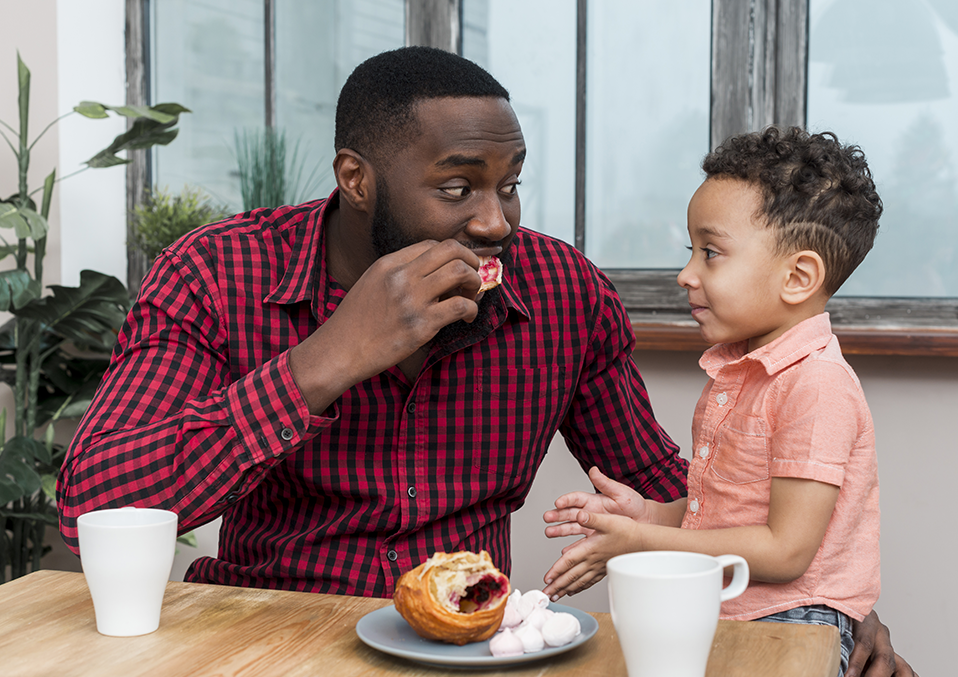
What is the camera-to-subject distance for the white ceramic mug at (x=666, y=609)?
2.24 feet

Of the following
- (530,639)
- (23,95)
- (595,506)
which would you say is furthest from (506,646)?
(23,95)

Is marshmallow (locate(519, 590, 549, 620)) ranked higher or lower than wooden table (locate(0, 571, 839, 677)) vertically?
higher

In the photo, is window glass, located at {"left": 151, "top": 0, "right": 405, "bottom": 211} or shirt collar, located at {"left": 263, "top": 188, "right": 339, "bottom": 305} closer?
shirt collar, located at {"left": 263, "top": 188, "right": 339, "bottom": 305}

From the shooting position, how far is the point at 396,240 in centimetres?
133

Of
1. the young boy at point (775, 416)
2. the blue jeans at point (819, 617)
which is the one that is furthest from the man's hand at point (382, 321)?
the blue jeans at point (819, 617)

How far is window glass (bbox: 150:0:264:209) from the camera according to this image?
2805 mm

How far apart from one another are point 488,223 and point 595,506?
41 centimetres

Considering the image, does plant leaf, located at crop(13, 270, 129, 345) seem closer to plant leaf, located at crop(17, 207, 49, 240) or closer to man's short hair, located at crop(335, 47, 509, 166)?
plant leaf, located at crop(17, 207, 49, 240)

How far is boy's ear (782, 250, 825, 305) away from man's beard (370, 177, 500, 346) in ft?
1.41

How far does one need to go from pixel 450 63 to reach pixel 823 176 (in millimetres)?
552

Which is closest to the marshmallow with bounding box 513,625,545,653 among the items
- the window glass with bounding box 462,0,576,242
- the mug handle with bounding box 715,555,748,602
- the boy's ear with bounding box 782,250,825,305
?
the mug handle with bounding box 715,555,748,602

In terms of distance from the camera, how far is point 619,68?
2.34 meters

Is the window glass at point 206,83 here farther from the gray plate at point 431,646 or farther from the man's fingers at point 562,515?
the gray plate at point 431,646

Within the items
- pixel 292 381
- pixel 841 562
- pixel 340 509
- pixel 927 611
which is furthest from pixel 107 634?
pixel 927 611
